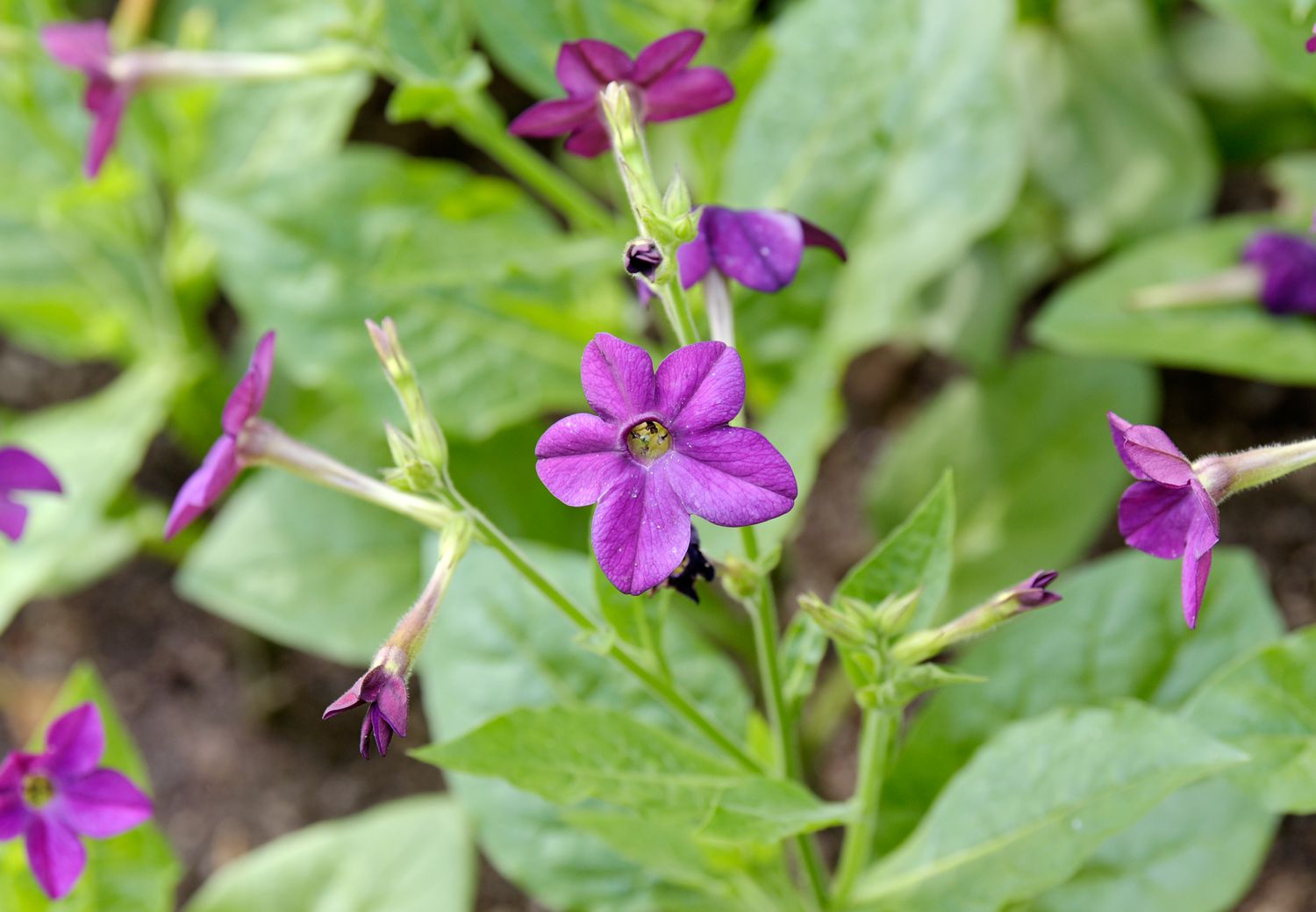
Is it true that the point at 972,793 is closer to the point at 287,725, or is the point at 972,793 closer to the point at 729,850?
the point at 729,850

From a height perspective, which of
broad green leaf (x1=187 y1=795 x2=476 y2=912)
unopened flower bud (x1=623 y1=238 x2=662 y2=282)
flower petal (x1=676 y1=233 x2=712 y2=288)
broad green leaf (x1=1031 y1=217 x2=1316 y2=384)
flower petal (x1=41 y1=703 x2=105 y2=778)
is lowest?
broad green leaf (x1=187 y1=795 x2=476 y2=912)

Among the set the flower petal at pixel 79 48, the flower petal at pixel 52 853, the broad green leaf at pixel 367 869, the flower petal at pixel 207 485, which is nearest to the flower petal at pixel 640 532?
the flower petal at pixel 207 485

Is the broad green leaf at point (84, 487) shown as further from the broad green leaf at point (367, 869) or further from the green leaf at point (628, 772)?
the green leaf at point (628, 772)

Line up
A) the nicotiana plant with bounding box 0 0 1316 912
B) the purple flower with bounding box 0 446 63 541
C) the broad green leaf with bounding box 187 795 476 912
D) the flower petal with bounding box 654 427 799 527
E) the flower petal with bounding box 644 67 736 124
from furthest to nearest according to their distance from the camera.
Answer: the broad green leaf with bounding box 187 795 476 912, the purple flower with bounding box 0 446 63 541, the flower petal with bounding box 644 67 736 124, the nicotiana plant with bounding box 0 0 1316 912, the flower petal with bounding box 654 427 799 527

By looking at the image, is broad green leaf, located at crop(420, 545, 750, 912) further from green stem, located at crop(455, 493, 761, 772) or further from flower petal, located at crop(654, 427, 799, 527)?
flower petal, located at crop(654, 427, 799, 527)

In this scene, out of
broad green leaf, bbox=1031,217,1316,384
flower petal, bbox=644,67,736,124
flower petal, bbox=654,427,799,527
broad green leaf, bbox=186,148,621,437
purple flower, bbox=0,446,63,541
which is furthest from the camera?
broad green leaf, bbox=186,148,621,437

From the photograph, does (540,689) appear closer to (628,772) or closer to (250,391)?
(628,772)

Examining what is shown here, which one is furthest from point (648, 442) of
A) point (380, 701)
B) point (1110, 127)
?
point (1110, 127)

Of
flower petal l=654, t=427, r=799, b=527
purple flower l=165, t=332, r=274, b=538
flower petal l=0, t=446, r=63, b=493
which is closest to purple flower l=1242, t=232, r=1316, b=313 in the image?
flower petal l=654, t=427, r=799, b=527
